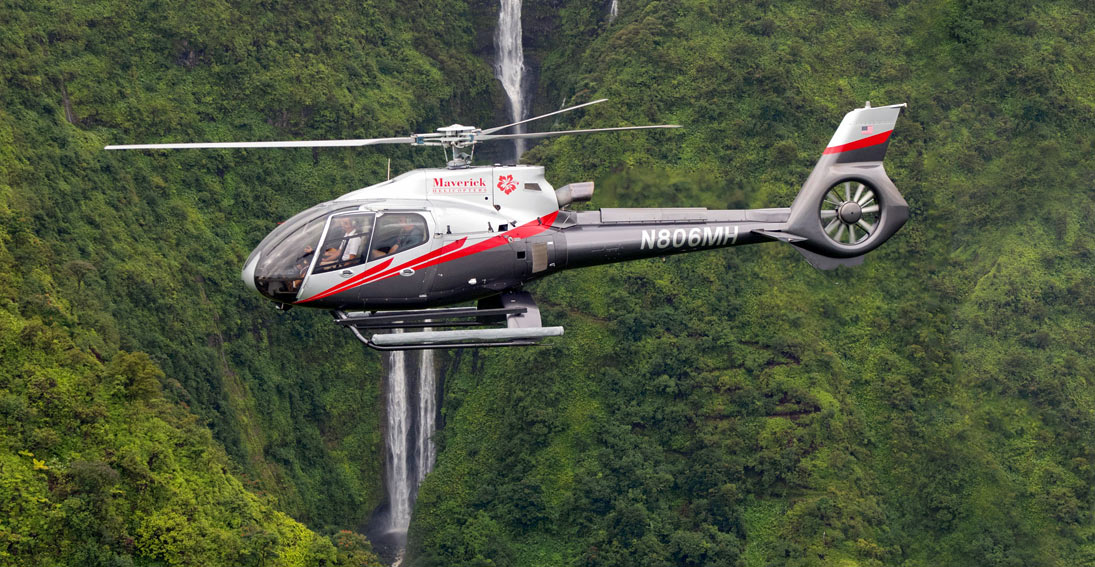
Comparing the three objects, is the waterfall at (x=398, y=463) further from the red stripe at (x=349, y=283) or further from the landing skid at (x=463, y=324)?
the red stripe at (x=349, y=283)

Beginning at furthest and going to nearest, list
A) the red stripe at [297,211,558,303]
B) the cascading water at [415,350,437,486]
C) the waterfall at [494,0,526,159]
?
the waterfall at [494,0,526,159] → the cascading water at [415,350,437,486] → the red stripe at [297,211,558,303]

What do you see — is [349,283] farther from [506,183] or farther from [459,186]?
[506,183]

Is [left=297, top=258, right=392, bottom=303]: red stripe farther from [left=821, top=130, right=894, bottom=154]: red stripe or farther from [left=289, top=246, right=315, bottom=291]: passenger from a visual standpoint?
[left=821, top=130, right=894, bottom=154]: red stripe

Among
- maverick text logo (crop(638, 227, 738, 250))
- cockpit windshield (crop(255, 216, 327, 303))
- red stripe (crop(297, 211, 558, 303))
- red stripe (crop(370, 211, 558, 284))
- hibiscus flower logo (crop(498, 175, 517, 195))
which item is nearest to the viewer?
cockpit windshield (crop(255, 216, 327, 303))

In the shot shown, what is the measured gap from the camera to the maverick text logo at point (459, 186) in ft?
71.7

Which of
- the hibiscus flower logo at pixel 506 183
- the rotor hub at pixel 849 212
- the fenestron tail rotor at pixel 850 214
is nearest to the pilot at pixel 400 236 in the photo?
the hibiscus flower logo at pixel 506 183

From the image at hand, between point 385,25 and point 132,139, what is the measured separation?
1116cm

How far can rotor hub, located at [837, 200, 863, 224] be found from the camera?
912 inches

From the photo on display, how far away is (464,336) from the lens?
20.9 meters

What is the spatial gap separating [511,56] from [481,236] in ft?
121

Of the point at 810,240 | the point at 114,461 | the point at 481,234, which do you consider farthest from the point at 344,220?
the point at 114,461

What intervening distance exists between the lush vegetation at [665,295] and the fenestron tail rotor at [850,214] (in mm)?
19360

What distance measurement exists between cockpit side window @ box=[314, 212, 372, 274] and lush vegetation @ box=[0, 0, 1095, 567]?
1796 centimetres

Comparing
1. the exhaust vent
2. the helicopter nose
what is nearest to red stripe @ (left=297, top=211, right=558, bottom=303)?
the exhaust vent
